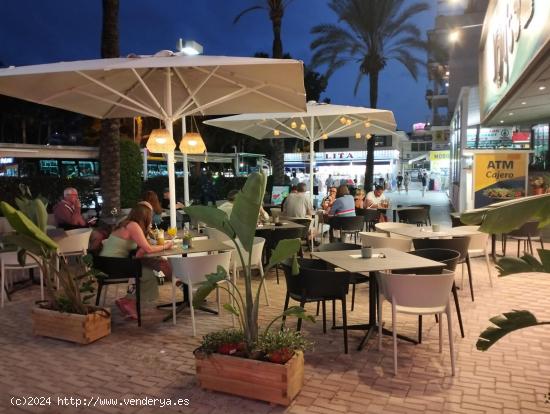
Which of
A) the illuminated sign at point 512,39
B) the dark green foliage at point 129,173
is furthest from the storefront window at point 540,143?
the dark green foliage at point 129,173

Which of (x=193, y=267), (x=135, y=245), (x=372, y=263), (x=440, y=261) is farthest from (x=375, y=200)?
(x=193, y=267)

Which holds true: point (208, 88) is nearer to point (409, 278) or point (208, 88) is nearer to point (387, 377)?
point (409, 278)

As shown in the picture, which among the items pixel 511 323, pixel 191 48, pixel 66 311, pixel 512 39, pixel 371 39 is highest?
pixel 371 39

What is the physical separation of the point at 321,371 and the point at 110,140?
7659 mm

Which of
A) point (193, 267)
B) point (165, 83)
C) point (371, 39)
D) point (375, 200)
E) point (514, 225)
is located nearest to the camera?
point (514, 225)

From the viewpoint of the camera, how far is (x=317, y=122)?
466 inches

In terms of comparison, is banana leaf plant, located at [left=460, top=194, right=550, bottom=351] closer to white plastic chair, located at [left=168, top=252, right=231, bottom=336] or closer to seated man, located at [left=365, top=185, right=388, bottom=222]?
white plastic chair, located at [left=168, top=252, right=231, bottom=336]

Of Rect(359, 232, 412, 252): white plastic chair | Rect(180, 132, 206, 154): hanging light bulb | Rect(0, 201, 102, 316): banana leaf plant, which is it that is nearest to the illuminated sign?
Rect(359, 232, 412, 252): white plastic chair

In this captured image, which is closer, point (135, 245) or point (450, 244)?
point (135, 245)

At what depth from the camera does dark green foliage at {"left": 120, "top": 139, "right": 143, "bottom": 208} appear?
14070mm

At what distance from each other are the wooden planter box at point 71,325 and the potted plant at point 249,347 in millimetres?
1661

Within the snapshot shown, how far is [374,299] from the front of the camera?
4918 mm

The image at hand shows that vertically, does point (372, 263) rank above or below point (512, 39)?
below

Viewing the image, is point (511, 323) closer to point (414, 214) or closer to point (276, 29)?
point (414, 214)
